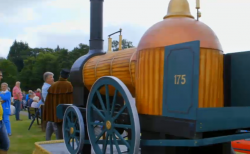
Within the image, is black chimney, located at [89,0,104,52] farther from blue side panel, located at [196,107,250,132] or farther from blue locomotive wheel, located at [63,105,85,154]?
blue side panel, located at [196,107,250,132]

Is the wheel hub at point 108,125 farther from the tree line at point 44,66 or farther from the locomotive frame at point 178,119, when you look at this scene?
the tree line at point 44,66

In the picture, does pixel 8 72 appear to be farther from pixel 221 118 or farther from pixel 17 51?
pixel 221 118

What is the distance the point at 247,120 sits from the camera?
7.82 ft

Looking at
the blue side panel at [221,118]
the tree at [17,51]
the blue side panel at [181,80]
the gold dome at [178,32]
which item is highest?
the tree at [17,51]

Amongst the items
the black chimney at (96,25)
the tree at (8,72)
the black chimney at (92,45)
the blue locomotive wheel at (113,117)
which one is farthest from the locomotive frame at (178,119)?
the tree at (8,72)

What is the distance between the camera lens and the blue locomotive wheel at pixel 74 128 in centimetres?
332

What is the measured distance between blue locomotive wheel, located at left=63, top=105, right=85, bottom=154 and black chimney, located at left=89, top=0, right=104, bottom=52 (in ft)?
3.19

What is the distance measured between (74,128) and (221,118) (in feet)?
6.53

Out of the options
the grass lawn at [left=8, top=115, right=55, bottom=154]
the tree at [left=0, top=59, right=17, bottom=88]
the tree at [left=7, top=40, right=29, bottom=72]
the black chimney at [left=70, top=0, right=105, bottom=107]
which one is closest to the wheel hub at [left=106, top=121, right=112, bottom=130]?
the black chimney at [left=70, top=0, right=105, bottom=107]

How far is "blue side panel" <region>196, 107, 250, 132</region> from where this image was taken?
2.09m

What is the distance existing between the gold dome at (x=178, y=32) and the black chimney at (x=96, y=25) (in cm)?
143

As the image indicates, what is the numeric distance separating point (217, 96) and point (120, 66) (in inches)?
42.8

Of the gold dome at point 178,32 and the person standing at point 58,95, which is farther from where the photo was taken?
the person standing at point 58,95

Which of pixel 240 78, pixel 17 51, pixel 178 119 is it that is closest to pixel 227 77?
pixel 240 78
